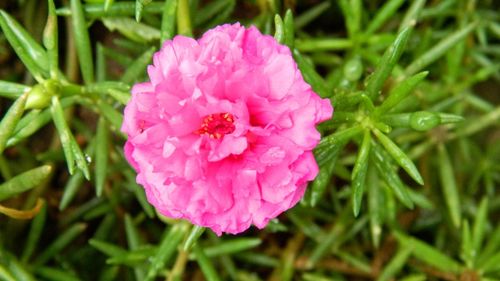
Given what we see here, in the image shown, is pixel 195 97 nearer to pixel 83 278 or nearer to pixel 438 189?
pixel 83 278

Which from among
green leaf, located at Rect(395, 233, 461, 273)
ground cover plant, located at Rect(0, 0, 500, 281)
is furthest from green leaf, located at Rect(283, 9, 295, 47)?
green leaf, located at Rect(395, 233, 461, 273)

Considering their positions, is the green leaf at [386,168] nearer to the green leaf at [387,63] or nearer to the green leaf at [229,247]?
the green leaf at [387,63]

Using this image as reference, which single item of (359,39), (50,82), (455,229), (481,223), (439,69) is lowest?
(455,229)

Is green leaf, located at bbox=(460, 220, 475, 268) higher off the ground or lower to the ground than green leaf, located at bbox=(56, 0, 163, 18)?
lower

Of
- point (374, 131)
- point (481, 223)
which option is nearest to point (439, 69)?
point (481, 223)

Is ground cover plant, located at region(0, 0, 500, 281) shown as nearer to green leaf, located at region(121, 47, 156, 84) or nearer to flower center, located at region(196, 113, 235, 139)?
green leaf, located at region(121, 47, 156, 84)

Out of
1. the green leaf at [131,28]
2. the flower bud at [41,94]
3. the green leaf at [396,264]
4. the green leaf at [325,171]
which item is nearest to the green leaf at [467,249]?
the green leaf at [396,264]

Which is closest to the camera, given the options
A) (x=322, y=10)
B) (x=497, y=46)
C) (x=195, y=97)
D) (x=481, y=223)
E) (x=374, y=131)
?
(x=195, y=97)
